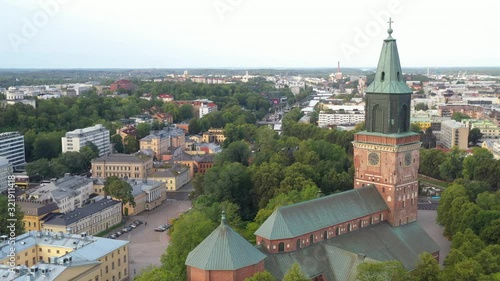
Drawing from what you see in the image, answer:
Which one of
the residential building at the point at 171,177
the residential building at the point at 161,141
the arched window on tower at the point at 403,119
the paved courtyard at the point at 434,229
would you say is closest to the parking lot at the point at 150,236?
the residential building at the point at 171,177

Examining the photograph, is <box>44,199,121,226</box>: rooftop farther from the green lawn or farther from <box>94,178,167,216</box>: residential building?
the green lawn

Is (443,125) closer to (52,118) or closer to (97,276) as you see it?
(52,118)

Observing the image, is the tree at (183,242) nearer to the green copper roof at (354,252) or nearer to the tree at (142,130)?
the green copper roof at (354,252)

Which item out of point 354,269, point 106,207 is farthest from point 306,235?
point 106,207

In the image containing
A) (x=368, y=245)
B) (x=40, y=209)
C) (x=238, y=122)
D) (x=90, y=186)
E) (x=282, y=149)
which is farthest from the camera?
(x=238, y=122)

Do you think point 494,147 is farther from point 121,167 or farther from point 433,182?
point 121,167

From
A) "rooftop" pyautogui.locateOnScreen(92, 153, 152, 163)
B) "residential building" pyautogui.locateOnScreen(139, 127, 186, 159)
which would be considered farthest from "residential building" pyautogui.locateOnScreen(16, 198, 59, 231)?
"residential building" pyautogui.locateOnScreen(139, 127, 186, 159)
